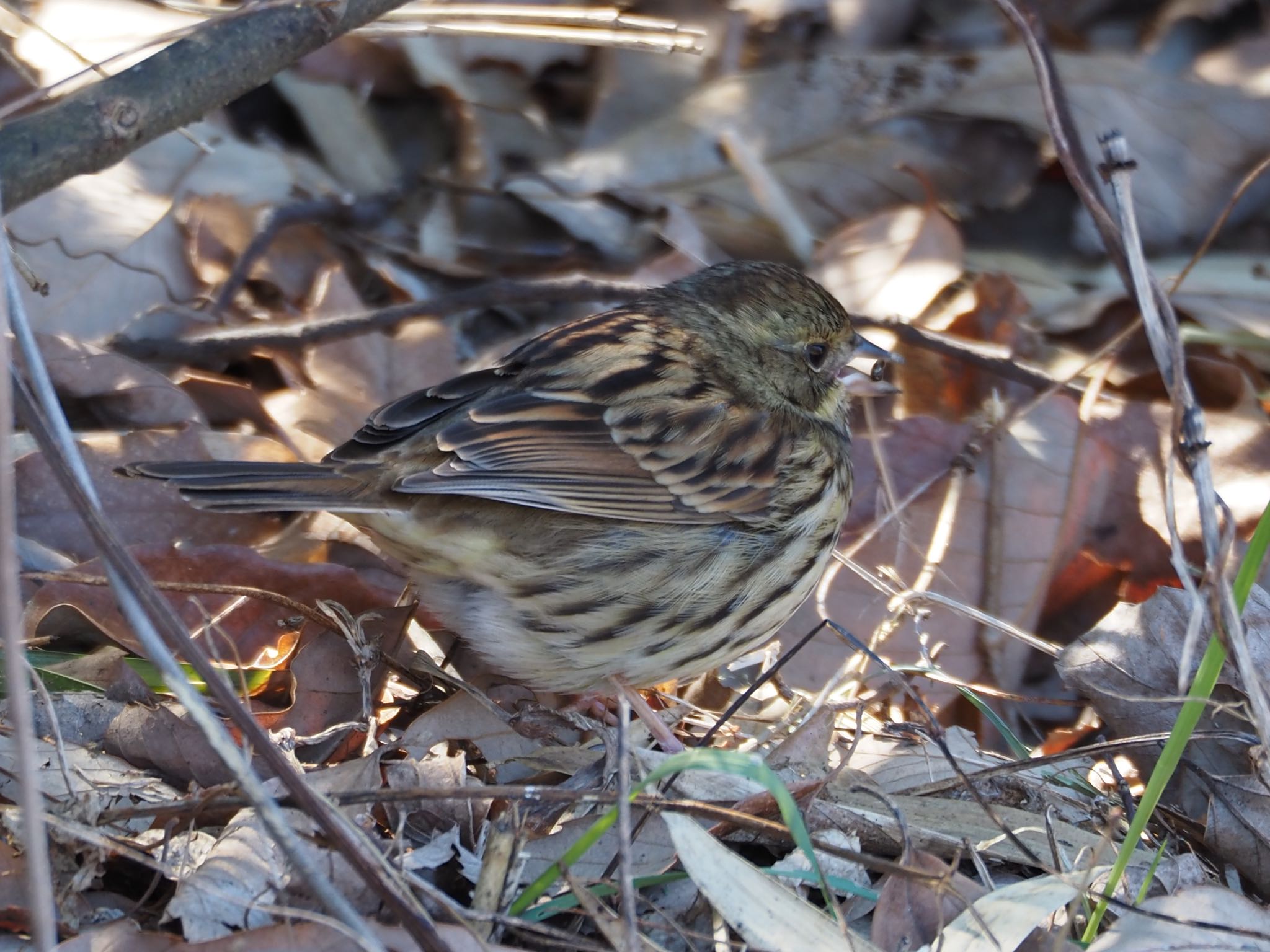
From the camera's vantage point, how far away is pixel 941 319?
477cm

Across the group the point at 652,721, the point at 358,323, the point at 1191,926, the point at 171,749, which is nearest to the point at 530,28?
the point at 358,323


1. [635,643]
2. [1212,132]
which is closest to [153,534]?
[635,643]

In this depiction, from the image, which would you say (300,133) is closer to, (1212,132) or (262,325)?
(262,325)

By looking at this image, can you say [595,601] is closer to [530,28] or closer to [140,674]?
[140,674]

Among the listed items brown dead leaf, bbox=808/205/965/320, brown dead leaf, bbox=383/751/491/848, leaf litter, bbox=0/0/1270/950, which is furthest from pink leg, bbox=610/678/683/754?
brown dead leaf, bbox=808/205/965/320

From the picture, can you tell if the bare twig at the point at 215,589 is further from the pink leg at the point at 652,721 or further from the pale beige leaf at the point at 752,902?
the pale beige leaf at the point at 752,902

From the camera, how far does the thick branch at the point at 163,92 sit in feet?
8.61

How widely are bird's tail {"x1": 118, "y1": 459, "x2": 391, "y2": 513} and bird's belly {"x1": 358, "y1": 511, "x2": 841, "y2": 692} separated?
127 millimetres

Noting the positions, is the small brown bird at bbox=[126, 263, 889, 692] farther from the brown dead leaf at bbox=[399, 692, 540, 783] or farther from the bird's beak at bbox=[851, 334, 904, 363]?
the bird's beak at bbox=[851, 334, 904, 363]

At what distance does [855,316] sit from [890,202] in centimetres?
99

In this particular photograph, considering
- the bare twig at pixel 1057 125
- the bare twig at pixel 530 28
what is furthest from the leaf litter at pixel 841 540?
the bare twig at pixel 530 28

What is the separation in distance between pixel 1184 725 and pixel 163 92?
90.6 inches

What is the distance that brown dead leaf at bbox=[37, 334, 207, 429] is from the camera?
3.86m

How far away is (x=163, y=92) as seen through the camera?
283 cm
